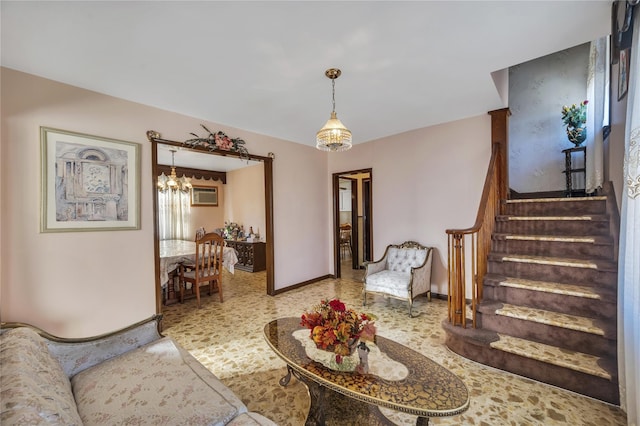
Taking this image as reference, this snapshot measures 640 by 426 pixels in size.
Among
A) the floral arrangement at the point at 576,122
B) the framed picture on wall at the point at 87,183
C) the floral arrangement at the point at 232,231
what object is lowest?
the floral arrangement at the point at 232,231

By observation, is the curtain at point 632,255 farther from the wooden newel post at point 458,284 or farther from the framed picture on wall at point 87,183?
the framed picture on wall at point 87,183

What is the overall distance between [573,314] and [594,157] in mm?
2391

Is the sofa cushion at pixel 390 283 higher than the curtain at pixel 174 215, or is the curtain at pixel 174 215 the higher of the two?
the curtain at pixel 174 215

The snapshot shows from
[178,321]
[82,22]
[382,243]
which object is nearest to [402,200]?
[382,243]

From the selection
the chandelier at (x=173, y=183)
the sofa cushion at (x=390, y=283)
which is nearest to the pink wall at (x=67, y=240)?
the chandelier at (x=173, y=183)

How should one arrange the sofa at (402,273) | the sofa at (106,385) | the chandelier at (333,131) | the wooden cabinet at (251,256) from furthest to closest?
1. the wooden cabinet at (251,256)
2. the sofa at (402,273)
3. the chandelier at (333,131)
4. the sofa at (106,385)

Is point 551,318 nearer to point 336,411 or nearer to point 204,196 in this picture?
point 336,411

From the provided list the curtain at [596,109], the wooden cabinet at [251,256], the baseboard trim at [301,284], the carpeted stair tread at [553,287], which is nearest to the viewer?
the carpeted stair tread at [553,287]

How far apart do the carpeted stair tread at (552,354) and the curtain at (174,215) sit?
696cm

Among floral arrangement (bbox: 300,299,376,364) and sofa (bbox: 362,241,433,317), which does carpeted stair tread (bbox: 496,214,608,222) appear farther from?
floral arrangement (bbox: 300,299,376,364)

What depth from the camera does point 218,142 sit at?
11.8 feet

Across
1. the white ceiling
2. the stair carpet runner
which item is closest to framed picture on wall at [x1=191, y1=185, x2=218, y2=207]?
the white ceiling

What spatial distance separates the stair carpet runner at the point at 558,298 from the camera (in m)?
1.91

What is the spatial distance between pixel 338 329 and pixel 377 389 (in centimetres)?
35
